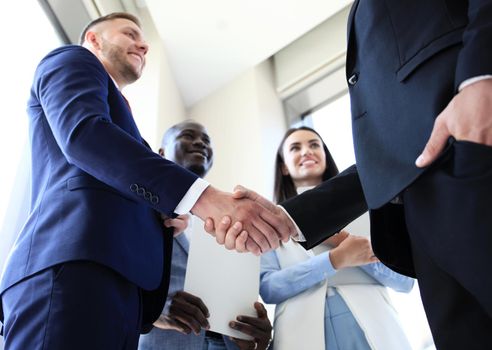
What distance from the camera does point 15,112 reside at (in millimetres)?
1844

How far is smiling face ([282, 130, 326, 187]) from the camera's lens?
188 centimetres

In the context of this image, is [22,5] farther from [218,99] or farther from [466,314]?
[466,314]

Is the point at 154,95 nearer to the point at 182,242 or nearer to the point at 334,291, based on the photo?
the point at 182,242

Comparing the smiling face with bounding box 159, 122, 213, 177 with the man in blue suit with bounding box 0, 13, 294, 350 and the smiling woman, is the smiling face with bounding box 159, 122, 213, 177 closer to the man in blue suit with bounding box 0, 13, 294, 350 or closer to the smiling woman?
the smiling woman

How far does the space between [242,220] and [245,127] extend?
1.99 m

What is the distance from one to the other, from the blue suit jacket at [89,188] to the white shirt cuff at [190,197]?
0.01 m

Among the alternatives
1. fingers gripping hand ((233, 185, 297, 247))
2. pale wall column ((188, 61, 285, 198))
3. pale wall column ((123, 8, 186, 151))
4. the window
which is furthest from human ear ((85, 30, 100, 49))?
pale wall column ((188, 61, 285, 198))

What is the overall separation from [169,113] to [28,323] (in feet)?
7.18

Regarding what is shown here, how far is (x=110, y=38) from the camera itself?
56.1 inches

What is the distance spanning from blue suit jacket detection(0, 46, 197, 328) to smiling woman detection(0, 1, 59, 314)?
77 centimetres

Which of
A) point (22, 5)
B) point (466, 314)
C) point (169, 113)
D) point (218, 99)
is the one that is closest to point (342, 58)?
point (218, 99)

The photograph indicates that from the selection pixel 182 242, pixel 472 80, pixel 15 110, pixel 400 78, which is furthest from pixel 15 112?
pixel 472 80

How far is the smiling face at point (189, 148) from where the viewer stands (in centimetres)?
189

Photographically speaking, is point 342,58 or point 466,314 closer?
point 466,314
